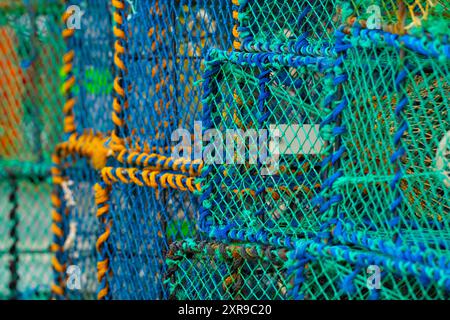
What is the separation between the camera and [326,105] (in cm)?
268

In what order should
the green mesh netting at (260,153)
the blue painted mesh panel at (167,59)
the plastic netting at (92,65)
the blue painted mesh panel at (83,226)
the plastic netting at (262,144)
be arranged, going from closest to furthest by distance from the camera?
1. the green mesh netting at (260,153)
2. the plastic netting at (262,144)
3. the blue painted mesh panel at (167,59)
4. the plastic netting at (92,65)
5. the blue painted mesh panel at (83,226)

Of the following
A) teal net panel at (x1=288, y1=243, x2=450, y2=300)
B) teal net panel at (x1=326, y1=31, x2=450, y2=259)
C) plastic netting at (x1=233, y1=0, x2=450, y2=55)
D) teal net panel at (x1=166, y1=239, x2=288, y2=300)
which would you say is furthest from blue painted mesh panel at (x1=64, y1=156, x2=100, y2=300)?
teal net panel at (x1=326, y1=31, x2=450, y2=259)

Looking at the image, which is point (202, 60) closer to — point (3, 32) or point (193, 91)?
point (193, 91)

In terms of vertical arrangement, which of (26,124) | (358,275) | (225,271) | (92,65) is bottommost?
(358,275)

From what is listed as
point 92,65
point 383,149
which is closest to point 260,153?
point 383,149

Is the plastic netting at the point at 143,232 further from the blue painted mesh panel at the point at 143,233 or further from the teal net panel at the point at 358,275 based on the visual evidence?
the teal net panel at the point at 358,275

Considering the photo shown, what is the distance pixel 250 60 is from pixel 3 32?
2.24m

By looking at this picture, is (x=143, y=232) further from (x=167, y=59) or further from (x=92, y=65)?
(x=92, y=65)

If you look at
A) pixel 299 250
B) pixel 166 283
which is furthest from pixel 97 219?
pixel 299 250

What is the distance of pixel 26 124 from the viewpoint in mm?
4699

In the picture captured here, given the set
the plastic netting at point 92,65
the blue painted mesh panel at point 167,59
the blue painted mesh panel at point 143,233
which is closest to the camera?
the blue painted mesh panel at point 167,59

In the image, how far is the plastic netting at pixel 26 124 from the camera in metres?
4.58

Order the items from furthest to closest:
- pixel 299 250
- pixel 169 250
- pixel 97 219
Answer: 1. pixel 97 219
2. pixel 169 250
3. pixel 299 250

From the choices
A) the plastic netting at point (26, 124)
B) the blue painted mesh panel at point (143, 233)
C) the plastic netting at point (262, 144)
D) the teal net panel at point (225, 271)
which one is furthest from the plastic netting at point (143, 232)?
the plastic netting at point (26, 124)
